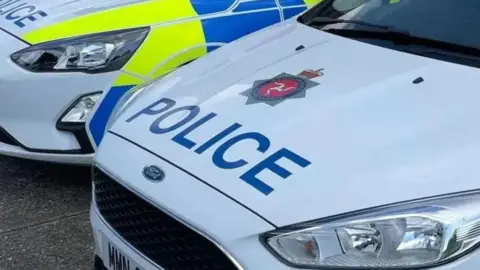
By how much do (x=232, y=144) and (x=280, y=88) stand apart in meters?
0.40

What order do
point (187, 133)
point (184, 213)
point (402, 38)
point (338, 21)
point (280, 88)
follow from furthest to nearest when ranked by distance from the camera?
1. point (338, 21)
2. point (402, 38)
3. point (280, 88)
4. point (187, 133)
5. point (184, 213)

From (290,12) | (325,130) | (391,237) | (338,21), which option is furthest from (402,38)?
(290,12)

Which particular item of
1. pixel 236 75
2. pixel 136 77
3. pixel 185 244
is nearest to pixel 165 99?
pixel 236 75

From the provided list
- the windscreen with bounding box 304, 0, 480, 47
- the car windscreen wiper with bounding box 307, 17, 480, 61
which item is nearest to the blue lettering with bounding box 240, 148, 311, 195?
the car windscreen wiper with bounding box 307, 17, 480, 61

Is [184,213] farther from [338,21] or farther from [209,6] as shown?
[209,6]

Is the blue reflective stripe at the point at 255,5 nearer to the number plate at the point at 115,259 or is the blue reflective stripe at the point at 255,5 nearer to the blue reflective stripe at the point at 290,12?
the blue reflective stripe at the point at 290,12

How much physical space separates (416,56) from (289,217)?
96cm

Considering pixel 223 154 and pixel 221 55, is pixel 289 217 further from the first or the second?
pixel 221 55

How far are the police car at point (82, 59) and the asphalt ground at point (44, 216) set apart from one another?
11.6 inches

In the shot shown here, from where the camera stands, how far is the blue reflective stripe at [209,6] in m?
4.08

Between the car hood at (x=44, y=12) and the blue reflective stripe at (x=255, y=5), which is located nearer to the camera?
the car hood at (x=44, y=12)

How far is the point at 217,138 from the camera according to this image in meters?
2.41

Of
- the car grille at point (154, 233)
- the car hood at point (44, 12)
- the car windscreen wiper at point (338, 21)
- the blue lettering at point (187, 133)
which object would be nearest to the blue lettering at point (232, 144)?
the blue lettering at point (187, 133)

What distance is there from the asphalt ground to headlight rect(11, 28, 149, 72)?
75cm
